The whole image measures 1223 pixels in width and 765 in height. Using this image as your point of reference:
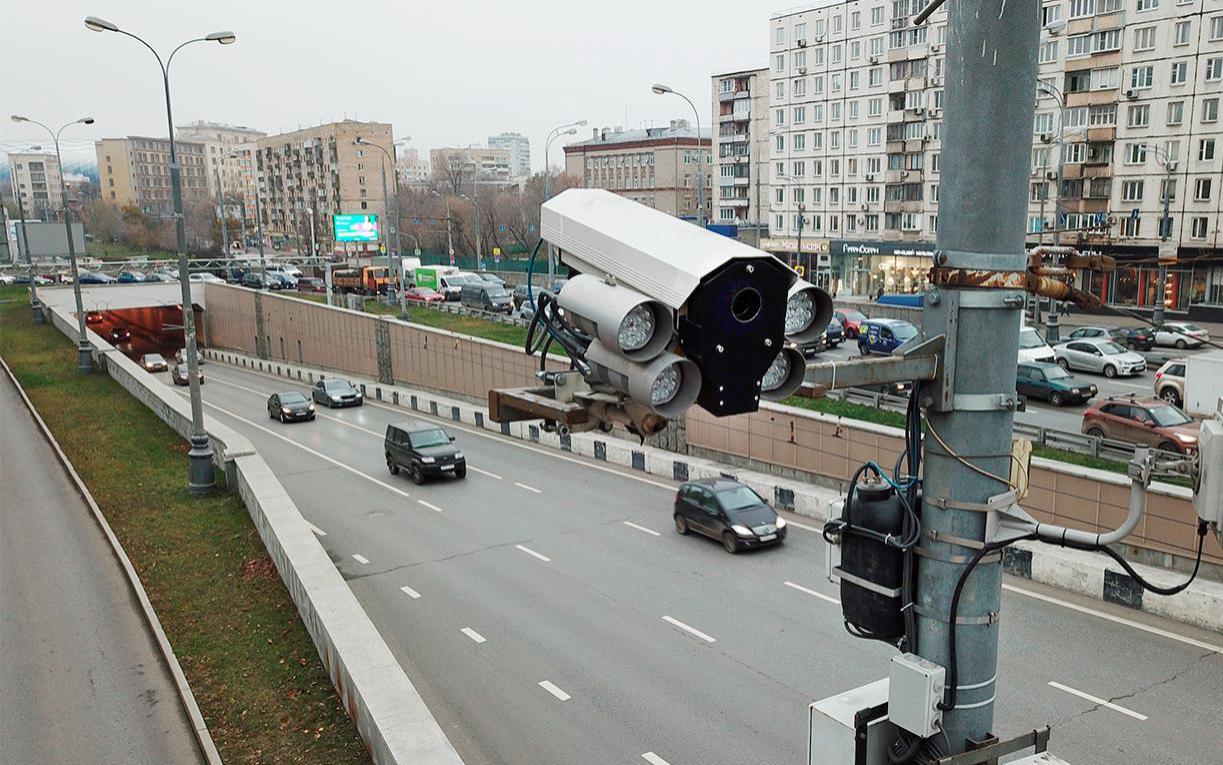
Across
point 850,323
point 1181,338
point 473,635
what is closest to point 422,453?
point 473,635

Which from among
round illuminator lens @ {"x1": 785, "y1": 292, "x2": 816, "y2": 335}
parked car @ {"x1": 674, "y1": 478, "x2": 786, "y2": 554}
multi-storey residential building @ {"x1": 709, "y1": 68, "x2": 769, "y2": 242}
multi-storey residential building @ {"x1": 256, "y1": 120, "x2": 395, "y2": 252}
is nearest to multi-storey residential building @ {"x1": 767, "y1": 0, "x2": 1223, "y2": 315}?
multi-storey residential building @ {"x1": 709, "y1": 68, "x2": 769, "y2": 242}

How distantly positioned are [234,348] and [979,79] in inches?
2663

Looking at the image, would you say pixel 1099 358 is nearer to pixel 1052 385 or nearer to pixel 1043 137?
pixel 1052 385

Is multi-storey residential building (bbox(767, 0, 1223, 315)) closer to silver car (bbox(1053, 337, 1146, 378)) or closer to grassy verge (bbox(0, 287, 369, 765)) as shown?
silver car (bbox(1053, 337, 1146, 378))

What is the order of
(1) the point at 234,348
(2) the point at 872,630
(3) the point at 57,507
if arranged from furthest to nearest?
(1) the point at 234,348 < (3) the point at 57,507 < (2) the point at 872,630

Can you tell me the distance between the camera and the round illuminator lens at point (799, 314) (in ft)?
12.3

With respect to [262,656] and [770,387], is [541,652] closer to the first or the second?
[262,656]

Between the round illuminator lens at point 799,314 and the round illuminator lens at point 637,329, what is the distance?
602mm

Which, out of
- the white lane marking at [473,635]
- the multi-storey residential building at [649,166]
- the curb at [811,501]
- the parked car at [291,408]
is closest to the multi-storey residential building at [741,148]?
the multi-storey residential building at [649,166]

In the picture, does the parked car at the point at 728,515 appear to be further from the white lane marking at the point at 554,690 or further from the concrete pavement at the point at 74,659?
the concrete pavement at the point at 74,659

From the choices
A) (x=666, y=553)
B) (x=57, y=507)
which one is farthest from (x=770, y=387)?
(x=57, y=507)

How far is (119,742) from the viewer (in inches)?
432

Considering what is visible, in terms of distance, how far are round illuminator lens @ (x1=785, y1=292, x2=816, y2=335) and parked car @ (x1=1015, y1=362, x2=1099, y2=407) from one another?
27029mm

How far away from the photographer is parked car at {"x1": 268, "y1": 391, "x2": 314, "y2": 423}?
3547 centimetres
